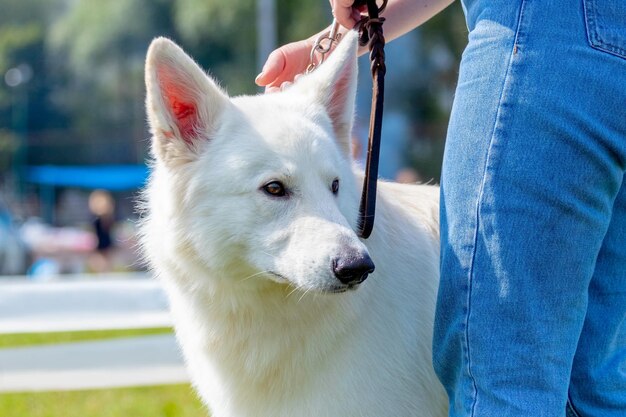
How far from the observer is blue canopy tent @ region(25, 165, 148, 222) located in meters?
25.0

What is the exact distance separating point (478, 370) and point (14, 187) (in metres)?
25.2

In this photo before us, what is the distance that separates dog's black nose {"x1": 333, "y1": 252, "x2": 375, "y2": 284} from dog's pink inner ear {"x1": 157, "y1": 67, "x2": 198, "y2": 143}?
0.77 m

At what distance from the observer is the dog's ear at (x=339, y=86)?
2.70m

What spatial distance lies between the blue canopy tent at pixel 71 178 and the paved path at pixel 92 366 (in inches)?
747

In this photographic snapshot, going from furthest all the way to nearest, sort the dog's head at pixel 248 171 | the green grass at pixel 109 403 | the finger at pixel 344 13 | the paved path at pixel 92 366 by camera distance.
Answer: the paved path at pixel 92 366, the green grass at pixel 109 403, the finger at pixel 344 13, the dog's head at pixel 248 171

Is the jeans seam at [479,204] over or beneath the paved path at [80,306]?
over

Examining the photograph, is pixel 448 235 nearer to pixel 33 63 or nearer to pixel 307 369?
pixel 307 369

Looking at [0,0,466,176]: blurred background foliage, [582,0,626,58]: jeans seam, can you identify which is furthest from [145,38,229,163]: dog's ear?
[0,0,466,176]: blurred background foliage

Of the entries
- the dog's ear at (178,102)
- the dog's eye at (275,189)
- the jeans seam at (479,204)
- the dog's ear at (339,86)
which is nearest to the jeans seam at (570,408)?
the jeans seam at (479,204)

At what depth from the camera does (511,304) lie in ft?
6.31

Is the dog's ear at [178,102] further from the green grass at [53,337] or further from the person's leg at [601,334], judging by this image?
the green grass at [53,337]

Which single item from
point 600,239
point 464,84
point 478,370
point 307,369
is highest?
point 464,84

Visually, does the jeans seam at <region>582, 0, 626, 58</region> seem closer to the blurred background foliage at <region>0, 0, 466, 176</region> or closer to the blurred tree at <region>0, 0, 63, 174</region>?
the blurred background foliage at <region>0, 0, 466, 176</region>

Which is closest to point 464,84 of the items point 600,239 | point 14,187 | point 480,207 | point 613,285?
point 480,207
